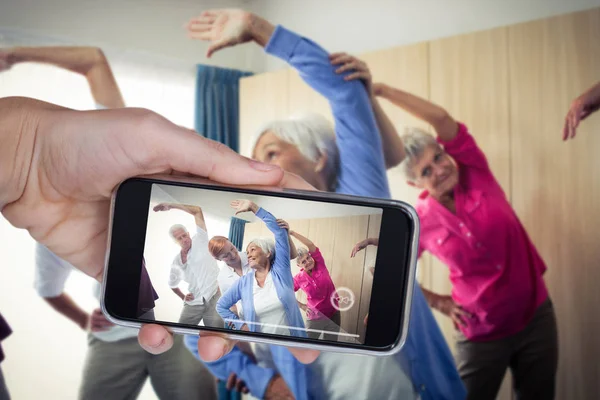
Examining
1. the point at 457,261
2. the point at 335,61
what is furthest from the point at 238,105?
the point at 457,261

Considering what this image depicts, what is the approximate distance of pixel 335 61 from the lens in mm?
1362

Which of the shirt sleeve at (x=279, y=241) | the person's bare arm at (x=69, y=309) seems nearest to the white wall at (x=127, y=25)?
the person's bare arm at (x=69, y=309)

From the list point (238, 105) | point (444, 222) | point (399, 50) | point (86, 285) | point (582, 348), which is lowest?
point (582, 348)

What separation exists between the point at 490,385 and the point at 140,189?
104 cm

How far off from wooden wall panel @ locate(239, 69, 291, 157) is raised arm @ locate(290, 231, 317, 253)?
3.06 feet

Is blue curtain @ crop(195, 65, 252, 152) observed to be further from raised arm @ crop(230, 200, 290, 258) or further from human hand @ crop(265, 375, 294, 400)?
raised arm @ crop(230, 200, 290, 258)

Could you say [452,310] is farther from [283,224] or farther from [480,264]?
[283,224]

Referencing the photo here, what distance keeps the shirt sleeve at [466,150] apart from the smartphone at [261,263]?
80 cm

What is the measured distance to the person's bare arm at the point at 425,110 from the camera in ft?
4.16

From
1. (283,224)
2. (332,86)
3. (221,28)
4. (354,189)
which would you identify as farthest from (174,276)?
(221,28)

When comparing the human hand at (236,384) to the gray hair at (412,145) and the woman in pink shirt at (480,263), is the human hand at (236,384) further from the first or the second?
the gray hair at (412,145)

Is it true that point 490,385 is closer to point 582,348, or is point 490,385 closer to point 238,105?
point 582,348

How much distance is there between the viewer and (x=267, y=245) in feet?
1.70

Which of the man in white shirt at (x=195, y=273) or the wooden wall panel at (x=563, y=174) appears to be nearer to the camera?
the man in white shirt at (x=195, y=273)
